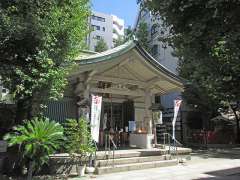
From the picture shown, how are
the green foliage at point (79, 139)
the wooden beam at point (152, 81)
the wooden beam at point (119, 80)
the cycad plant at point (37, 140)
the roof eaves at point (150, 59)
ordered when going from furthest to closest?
the wooden beam at point (152, 81) → the wooden beam at point (119, 80) → the roof eaves at point (150, 59) → the green foliage at point (79, 139) → the cycad plant at point (37, 140)

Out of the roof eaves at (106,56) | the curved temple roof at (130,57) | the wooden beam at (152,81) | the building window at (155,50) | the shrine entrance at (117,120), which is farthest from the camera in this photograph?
the building window at (155,50)

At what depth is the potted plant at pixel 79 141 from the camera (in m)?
12.5

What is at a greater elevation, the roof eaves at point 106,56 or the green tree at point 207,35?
the roof eaves at point 106,56

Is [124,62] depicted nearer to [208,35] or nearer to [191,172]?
[191,172]

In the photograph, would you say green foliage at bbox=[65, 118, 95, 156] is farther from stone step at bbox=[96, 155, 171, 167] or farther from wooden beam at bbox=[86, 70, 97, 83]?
wooden beam at bbox=[86, 70, 97, 83]

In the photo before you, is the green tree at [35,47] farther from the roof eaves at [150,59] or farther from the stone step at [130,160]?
the roof eaves at [150,59]

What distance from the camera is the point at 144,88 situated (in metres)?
19.1

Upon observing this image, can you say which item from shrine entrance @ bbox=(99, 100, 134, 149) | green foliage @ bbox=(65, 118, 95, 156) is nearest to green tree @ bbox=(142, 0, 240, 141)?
green foliage @ bbox=(65, 118, 95, 156)

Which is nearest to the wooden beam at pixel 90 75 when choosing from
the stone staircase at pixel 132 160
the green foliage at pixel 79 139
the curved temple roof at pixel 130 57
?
the curved temple roof at pixel 130 57

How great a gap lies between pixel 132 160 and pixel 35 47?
259 inches

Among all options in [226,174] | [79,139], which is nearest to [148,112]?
[226,174]

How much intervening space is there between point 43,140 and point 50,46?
338 cm

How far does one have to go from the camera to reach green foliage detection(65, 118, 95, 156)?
12.5 meters

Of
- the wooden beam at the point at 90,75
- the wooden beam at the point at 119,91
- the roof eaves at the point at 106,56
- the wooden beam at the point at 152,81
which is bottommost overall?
the wooden beam at the point at 119,91
